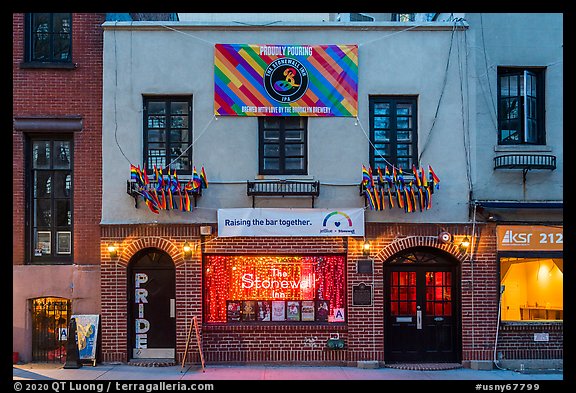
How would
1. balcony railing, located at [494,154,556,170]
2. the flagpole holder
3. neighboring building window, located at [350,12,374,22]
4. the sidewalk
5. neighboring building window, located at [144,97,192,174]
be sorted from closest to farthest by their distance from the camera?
the sidewalk → the flagpole holder → balcony railing, located at [494,154,556,170] → neighboring building window, located at [144,97,192,174] → neighboring building window, located at [350,12,374,22]

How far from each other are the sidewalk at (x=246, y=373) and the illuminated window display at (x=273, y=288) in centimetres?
119

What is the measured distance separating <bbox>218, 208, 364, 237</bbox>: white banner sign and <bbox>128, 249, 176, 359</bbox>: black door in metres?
1.70

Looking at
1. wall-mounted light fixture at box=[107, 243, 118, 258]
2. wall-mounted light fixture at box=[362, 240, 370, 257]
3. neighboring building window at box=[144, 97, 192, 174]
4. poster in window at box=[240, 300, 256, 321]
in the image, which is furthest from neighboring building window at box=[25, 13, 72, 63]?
wall-mounted light fixture at box=[362, 240, 370, 257]

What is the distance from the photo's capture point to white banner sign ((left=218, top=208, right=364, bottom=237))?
12883 mm

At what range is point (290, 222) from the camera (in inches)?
509

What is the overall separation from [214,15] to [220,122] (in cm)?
494

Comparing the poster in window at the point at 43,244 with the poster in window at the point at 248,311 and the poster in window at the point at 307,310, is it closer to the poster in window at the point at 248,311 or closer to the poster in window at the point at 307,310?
the poster in window at the point at 248,311

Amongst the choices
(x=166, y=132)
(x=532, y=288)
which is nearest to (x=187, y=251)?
(x=166, y=132)

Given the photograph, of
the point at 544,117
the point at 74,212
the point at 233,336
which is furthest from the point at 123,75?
the point at 544,117

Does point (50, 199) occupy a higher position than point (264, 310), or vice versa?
point (50, 199)

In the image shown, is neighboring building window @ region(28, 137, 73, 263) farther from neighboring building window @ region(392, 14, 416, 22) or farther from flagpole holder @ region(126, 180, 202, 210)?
neighboring building window @ region(392, 14, 416, 22)

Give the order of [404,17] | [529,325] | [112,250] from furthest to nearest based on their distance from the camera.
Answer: [404,17] → [529,325] → [112,250]

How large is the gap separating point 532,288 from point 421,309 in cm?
261

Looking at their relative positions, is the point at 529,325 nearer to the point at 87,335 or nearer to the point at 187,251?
the point at 187,251
